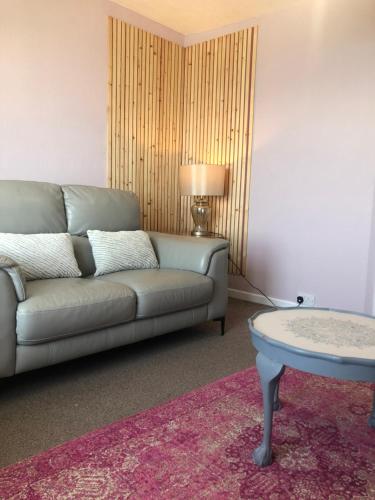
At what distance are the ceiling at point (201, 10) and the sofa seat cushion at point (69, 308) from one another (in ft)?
8.40

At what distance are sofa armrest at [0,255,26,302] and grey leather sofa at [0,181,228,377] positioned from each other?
0.06 ft

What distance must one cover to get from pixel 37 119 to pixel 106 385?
205 centimetres

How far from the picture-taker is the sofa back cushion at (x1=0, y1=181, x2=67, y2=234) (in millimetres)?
2420

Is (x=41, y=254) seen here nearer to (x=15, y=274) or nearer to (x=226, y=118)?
(x=15, y=274)

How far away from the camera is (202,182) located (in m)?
3.60

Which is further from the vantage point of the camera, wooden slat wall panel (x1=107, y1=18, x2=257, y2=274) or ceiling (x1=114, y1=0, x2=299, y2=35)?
wooden slat wall panel (x1=107, y1=18, x2=257, y2=274)

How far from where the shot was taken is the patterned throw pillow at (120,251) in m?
2.64

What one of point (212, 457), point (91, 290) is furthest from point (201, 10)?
point (212, 457)

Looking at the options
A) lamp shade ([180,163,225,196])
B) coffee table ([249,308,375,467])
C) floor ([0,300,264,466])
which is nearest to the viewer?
coffee table ([249,308,375,467])

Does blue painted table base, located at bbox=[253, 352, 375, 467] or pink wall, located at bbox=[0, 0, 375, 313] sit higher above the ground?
pink wall, located at bbox=[0, 0, 375, 313]

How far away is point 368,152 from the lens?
10.0ft

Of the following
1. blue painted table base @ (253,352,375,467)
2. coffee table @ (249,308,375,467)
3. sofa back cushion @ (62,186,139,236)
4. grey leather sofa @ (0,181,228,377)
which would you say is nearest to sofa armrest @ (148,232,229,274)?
grey leather sofa @ (0,181,228,377)

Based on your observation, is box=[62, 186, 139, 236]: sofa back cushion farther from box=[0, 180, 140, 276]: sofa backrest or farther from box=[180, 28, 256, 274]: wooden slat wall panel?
box=[180, 28, 256, 274]: wooden slat wall panel

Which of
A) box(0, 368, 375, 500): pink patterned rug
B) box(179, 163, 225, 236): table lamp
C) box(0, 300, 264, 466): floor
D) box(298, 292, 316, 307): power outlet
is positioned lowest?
box(0, 300, 264, 466): floor
